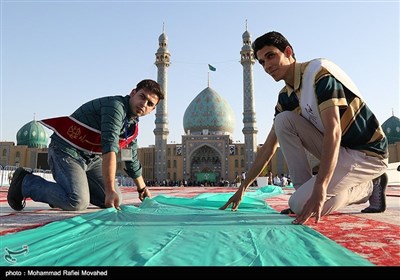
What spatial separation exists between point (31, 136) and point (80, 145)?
2413 centimetres

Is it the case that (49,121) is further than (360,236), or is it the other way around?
(49,121)

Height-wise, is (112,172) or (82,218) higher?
(112,172)

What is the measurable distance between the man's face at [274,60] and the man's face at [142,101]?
0.54 metres

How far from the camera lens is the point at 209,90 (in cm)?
2203

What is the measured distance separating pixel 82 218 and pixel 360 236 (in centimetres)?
101

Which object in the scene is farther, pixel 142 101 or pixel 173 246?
pixel 142 101

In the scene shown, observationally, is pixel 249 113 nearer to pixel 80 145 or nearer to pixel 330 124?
pixel 80 145

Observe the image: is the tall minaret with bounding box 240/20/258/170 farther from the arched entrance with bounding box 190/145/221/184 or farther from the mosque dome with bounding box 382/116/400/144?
the mosque dome with bounding box 382/116/400/144

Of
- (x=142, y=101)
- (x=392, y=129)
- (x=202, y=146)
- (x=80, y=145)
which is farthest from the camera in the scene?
(x=392, y=129)

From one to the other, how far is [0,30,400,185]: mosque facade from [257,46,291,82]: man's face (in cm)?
1794

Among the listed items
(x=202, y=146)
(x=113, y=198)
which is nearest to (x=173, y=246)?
(x=113, y=198)

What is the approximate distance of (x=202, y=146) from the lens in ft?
66.0

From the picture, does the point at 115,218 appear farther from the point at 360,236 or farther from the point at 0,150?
the point at 0,150

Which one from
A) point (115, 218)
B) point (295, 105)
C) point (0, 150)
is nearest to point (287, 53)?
point (295, 105)
